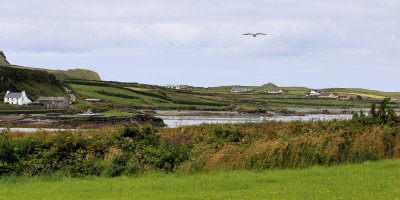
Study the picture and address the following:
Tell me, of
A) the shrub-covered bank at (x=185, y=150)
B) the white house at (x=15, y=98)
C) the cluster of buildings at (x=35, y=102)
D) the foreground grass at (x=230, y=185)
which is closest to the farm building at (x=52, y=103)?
the cluster of buildings at (x=35, y=102)

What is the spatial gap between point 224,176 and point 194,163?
4.76ft

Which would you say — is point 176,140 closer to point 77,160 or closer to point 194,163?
point 194,163

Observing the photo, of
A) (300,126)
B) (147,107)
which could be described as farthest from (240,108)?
(300,126)

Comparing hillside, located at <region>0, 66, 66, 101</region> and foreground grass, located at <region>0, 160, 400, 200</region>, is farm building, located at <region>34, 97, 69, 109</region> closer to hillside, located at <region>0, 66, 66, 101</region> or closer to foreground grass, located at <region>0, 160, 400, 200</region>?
hillside, located at <region>0, 66, 66, 101</region>

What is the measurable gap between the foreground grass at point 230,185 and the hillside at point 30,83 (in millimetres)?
115533

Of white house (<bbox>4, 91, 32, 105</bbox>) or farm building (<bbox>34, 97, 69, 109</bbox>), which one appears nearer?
farm building (<bbox>34, 97, 69, 109</bbox>)

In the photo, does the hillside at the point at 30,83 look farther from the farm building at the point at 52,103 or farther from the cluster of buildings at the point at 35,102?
the farm building at the point at 52,103

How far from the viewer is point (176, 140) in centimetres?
1684

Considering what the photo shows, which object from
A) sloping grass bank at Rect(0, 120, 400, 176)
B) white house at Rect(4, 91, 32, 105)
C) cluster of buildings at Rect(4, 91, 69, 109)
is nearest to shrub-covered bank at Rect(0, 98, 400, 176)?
sloping grass bank at Rect(0, 120, 400, 176)

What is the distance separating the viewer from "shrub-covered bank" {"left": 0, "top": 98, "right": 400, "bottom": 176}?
564 inches

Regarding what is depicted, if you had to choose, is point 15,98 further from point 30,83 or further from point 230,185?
point 230,185

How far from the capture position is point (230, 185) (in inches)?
465

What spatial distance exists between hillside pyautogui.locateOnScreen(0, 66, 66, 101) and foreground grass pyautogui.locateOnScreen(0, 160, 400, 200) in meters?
116

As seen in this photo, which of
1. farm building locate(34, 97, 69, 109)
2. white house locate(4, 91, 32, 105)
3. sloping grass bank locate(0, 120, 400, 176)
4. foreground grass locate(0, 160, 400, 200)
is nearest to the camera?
foreground grass locate(0, 160, 400, 200)
